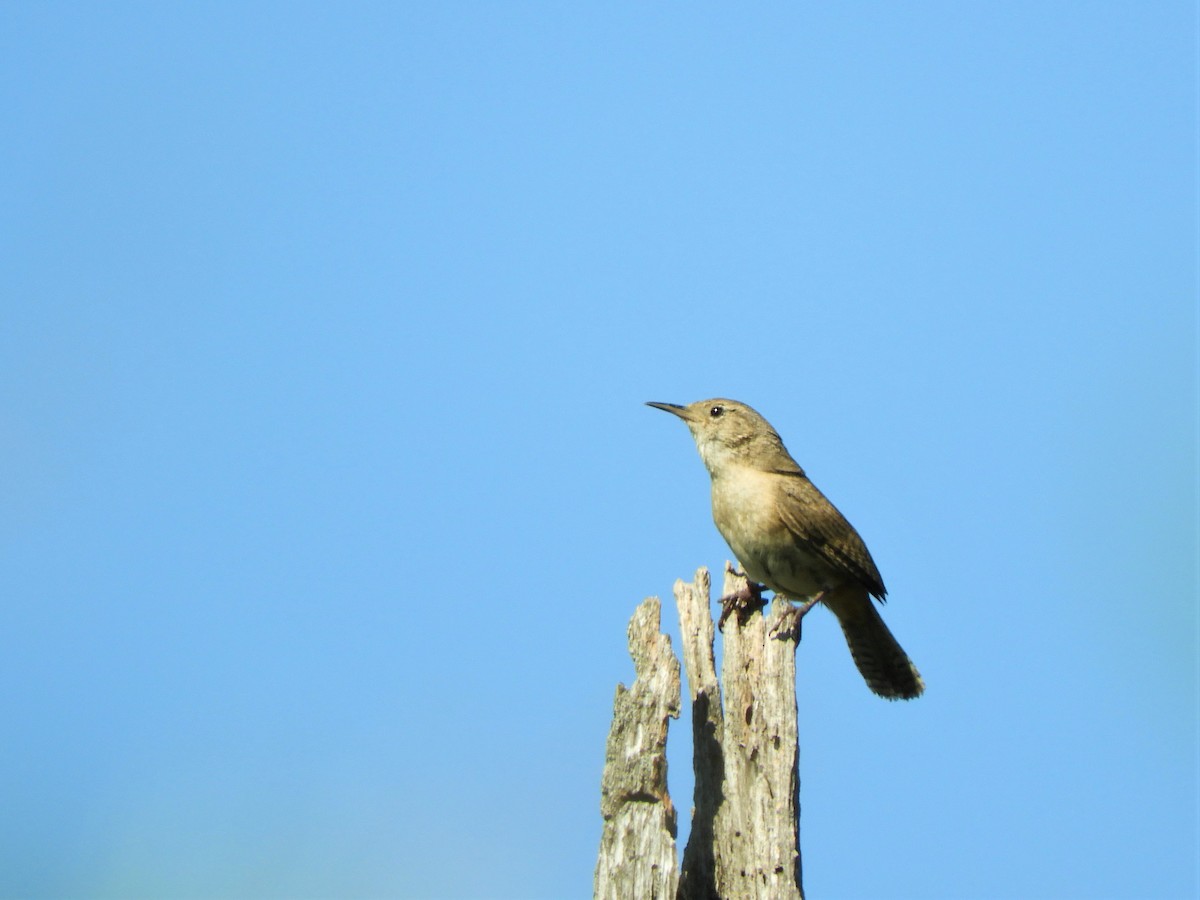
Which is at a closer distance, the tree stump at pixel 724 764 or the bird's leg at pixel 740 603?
the tree stump at pixel 724 764

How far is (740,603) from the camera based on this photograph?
28.6 ft

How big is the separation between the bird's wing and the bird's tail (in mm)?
246

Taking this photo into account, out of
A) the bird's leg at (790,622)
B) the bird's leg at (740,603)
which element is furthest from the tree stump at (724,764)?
the bird's leg at (740,603)

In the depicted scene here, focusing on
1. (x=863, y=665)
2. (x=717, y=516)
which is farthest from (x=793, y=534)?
(x=863, y=665)

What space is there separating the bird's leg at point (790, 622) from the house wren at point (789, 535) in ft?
1.61

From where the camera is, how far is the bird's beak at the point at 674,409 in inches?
395

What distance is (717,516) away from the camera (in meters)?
9.32

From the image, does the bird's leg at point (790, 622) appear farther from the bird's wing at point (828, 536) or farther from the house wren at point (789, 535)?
the bird's wing at point (828, 536)

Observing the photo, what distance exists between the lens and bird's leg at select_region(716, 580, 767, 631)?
8.62m

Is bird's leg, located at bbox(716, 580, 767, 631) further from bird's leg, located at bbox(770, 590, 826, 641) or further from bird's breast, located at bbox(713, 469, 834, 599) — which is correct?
bird's leg, located at bbox(770, 590, 826, 641)

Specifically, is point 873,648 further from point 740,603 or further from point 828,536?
point 740,603

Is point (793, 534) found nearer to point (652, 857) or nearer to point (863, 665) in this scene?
point (863, 665)

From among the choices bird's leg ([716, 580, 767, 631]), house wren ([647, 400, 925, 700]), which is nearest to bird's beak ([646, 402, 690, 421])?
house wren ([647, 400, 925, 700])

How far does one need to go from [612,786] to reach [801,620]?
79.5 inches
